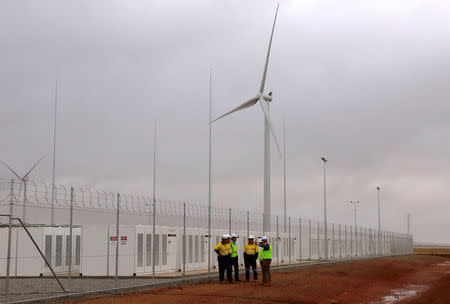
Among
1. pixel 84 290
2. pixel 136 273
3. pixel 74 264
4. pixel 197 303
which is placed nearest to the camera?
pixel 197 303

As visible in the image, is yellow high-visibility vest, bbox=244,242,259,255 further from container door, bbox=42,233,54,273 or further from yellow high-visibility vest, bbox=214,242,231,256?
container door, bbox=42,233,54,273

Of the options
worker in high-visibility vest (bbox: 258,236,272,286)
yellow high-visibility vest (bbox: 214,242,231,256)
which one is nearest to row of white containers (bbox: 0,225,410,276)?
yellow high-visibility vest (bbox: 214,242,231,256)

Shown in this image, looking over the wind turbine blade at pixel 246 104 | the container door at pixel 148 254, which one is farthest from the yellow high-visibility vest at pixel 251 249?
the wind turbine blade at pixel 246 104

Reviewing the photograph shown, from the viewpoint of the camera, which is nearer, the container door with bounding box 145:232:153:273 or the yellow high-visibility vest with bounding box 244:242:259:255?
the yellow high-visibility vest with bounding box 244:242:259:255

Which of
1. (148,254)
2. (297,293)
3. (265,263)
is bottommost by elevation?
(297,293)

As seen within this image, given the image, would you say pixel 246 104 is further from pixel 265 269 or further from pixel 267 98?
pixel 265 269

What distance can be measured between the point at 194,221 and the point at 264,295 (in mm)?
9740

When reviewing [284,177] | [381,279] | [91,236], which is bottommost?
[381,279]

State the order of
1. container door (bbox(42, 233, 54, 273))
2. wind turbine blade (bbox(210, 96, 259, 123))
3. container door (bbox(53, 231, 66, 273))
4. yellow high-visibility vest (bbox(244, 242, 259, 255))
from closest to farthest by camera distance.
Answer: yellow high-visibility vest (bbox(244, 242, 259, 255)) < container door (bbox(42, 233, 54, 273)) < container door (bbox(53, 231, 66, 273)) < wind turbine blade (bbox(210, 96, 259, 123))

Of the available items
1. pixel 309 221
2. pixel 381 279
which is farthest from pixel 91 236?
pixel 309 221

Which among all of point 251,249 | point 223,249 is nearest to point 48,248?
point 223,249

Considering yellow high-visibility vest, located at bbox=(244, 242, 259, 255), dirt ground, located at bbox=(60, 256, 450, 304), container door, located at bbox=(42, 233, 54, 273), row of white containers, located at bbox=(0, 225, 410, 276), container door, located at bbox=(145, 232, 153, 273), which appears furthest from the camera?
container door, located at bbox=(42, 233, 54, 273)

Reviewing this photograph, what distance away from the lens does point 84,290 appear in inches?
730

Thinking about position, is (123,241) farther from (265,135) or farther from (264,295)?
(265,135)
